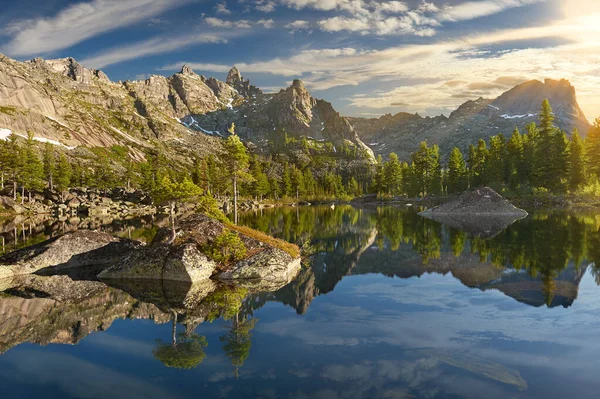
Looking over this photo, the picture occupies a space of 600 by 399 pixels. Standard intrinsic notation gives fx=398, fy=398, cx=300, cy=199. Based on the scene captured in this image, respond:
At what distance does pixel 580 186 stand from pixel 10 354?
111 metres

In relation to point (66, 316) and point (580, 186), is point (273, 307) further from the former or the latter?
point (580, 186)

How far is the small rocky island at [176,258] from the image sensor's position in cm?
2838

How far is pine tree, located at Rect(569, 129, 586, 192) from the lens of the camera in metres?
92.0

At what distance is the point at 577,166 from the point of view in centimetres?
9250

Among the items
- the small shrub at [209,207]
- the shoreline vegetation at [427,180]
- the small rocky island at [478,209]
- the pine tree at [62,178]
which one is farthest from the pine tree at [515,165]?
the pine tree at [62,178]

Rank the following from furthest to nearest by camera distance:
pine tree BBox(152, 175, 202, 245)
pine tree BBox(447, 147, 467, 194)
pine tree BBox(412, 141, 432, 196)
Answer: pine tree BBox(412, 141, 432, 196)
pine tree BBox(447, 147, 467, 194)
pine tree BBox(152, 175, 202, 245)

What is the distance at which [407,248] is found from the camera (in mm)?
41844

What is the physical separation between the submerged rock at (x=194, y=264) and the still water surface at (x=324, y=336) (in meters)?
1.95

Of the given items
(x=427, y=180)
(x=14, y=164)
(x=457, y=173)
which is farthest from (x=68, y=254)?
(x=427, y=180)

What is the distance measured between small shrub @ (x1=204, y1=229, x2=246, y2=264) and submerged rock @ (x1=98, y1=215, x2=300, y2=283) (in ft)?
0.96

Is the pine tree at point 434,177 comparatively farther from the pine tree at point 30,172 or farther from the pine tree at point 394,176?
the pine tree at point 30,172

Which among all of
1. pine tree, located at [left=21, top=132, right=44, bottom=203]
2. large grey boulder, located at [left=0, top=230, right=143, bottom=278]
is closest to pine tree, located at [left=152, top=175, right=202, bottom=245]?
large grey boulder, located at [left=0, top=230, right=143, bottom=278]

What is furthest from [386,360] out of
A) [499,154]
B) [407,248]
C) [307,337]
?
[499,154]

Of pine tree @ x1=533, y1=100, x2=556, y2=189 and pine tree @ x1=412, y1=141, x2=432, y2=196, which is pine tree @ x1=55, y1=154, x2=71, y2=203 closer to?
pine tree @ x1=412, y1=141, x2=432, y2=196
